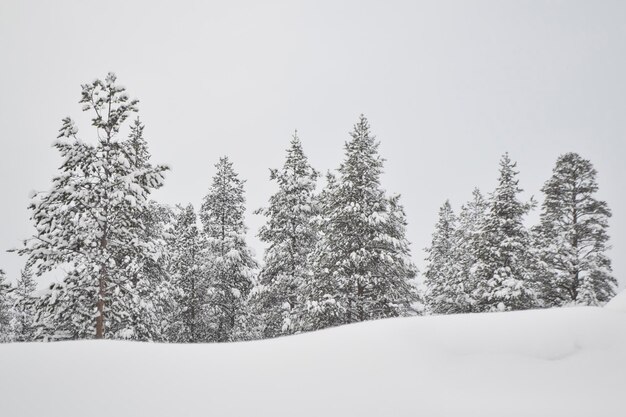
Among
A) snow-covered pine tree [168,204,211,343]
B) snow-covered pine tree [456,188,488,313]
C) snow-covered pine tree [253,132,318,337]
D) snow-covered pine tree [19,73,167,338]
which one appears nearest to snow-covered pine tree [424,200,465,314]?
snow-covered pine tree [456,188,488,313]

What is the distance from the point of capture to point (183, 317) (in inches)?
917

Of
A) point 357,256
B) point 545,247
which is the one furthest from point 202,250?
point 545,247

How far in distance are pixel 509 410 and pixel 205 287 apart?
2263 centimetres

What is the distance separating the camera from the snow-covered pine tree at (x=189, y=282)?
882 inches

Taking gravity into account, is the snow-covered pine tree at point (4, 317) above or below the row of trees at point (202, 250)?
below

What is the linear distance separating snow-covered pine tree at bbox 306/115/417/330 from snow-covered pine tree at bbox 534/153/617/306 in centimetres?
685

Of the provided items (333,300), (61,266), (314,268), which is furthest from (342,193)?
(61,266)

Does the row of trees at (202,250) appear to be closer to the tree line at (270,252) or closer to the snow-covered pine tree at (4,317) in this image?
the tree line at (270,252)

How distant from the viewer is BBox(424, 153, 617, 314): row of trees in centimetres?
1691

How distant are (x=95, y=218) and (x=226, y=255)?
11048 mm

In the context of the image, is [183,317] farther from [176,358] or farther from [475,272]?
[176,358]

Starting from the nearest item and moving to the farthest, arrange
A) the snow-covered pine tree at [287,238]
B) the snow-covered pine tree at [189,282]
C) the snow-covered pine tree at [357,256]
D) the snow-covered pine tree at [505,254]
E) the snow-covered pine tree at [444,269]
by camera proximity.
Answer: the snow-covered pine tree at [357,256], the snow-covered pine tree at [505,254], the snow-covered pine tree at [287,238], the snow-covered pine tree at [189,282], the snow-covered pine tree at [444,269]

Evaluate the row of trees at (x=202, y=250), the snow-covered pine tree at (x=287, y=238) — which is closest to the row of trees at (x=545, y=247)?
the row of trees at (x=202, y=250)

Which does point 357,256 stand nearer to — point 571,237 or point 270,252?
point 270,252
